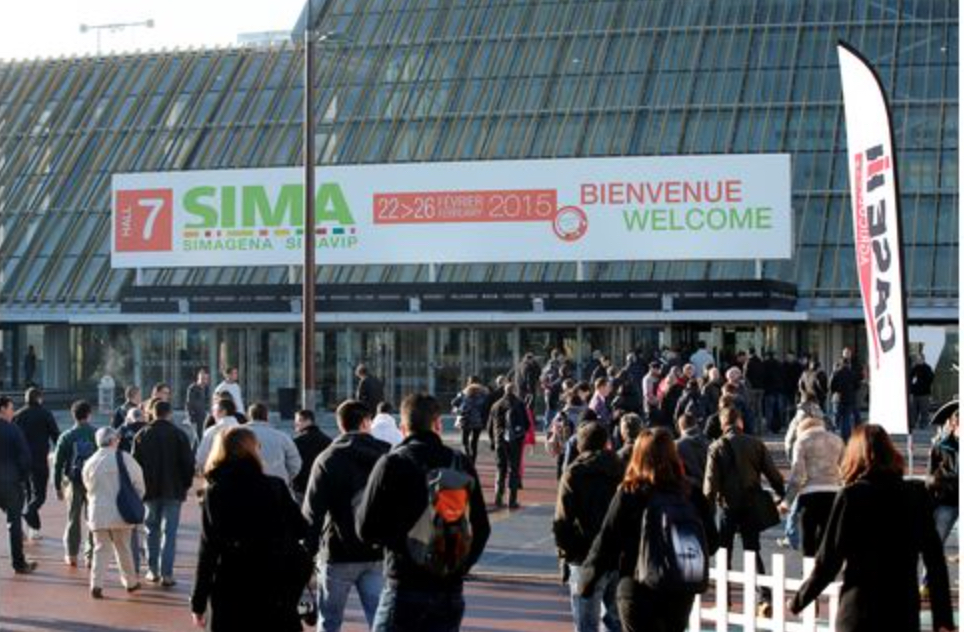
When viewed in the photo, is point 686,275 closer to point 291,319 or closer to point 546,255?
point 546,255

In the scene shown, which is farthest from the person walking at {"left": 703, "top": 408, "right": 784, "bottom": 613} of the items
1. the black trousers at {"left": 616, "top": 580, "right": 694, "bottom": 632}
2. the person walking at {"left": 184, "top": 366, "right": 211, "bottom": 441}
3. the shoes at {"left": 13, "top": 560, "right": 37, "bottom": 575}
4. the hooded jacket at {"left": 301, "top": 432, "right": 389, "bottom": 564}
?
the person walking at {"left": 184, "top": 366, "right": 211, "bottom": 441}

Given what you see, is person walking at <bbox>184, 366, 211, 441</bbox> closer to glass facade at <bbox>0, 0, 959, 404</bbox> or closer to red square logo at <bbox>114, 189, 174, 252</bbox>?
glass facade at <bbox>0, 0, 959, 404</bbox>

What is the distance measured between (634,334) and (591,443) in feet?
97.2

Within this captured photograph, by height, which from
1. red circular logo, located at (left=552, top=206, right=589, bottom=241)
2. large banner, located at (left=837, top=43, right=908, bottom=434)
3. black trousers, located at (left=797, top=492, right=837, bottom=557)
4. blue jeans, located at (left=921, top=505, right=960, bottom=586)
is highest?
red circular logo, located at (left=552, top=206, right=589, bottom=241)

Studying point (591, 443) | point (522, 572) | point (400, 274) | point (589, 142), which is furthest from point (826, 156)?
point (591, 443)

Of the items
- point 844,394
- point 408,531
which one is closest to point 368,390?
point 844,394

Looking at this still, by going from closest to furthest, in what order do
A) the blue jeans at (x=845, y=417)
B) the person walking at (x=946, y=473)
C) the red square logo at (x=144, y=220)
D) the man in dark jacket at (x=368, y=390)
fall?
the person walking at (x=946, y=473) < the man in dark jacket at (x=368, y=390) < the blue jeans at (x=845, y=417) < the red square logo at (x=144, y=220)

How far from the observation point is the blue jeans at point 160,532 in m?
15.4

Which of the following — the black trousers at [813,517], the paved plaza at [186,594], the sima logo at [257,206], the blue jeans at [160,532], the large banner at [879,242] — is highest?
the sima logo at [257,206]

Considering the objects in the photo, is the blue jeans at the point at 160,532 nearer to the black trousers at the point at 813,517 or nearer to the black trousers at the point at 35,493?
the black trousers at the point at 35,493

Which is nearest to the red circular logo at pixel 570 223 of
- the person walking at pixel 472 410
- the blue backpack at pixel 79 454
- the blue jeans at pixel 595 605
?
the person walking at pixel 472 410

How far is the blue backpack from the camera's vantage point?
53.5ft

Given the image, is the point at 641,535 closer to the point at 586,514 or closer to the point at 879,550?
the point at 879,550

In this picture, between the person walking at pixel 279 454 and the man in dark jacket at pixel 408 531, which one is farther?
the person walking at pixel 279 454
